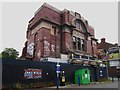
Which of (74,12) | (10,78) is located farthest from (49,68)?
(74,12)

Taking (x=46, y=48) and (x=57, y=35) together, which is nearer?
(x=46, y=48)

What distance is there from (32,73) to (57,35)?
1888cm

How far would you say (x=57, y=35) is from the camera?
38094 millimetres

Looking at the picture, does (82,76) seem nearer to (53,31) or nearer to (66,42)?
(66,42)

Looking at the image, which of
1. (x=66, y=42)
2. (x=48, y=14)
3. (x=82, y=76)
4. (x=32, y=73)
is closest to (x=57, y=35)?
(x=66, y=42)

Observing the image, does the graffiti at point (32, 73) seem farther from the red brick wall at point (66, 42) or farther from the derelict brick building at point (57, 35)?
the red brick wall at point (66, 42)

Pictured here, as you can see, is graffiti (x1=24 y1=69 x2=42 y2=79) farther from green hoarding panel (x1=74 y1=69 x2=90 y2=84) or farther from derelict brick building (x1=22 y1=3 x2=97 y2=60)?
derelict brick building (x1=22 y1=3 x2=97 y2=60)

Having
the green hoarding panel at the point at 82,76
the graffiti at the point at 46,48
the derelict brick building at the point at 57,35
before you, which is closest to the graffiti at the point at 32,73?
the green hoarding panel at the point at 82,76

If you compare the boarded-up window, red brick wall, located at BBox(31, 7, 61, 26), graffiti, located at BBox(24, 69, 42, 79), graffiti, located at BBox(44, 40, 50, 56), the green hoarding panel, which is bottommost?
the green hoarding panel

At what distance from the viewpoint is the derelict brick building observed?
116ft

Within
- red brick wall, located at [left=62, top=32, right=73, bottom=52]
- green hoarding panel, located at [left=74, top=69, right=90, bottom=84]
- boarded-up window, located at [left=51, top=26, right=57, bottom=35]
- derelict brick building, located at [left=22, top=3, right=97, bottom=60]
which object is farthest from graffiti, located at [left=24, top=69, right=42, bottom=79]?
boarded-up window, located at [left=51, top=26, right=57, bottom=35]

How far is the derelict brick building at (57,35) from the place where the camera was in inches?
1388

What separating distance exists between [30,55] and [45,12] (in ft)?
30.2

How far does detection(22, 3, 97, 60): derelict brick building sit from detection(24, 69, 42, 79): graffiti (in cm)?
1312
